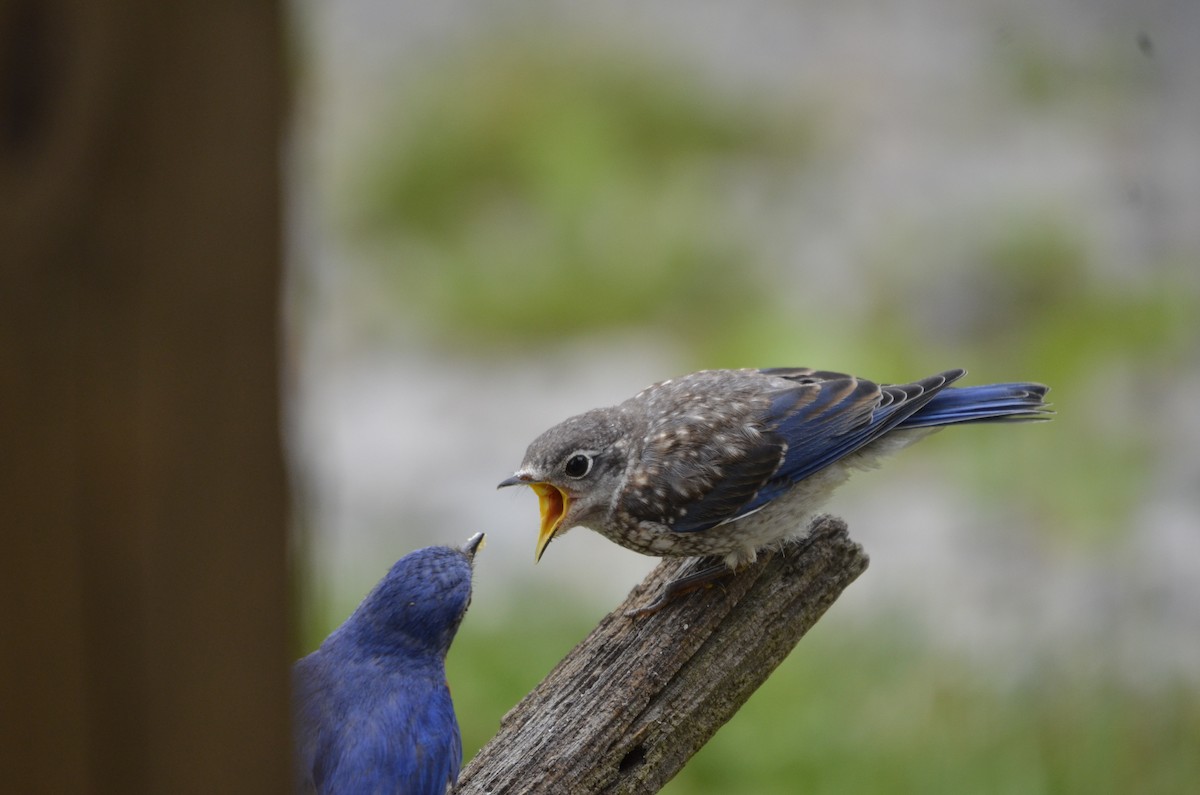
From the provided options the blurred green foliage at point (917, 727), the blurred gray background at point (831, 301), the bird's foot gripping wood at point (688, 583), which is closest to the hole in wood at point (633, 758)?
the bird's foot gripping wood at point (688, 583)

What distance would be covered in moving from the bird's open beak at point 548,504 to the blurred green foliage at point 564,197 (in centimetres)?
356

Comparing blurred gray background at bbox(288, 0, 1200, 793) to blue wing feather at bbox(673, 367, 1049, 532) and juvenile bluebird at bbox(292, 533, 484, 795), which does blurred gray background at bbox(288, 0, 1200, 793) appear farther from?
blue wing feather at bbox(673, 367, 1049, 532)

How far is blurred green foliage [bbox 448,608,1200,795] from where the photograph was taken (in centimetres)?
441

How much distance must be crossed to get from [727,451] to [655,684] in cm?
84

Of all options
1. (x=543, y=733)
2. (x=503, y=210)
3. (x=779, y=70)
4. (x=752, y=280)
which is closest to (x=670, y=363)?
(x=752, y=280)

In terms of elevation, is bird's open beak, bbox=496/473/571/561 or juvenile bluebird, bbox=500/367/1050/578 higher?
juvenile bluebird, bbox=500/367/1050/578

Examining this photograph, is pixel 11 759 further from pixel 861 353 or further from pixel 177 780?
pixel 861 353

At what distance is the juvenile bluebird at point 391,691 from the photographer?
8.36 feet

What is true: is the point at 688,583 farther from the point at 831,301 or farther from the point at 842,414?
the point at 831,301

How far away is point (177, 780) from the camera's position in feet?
2.99

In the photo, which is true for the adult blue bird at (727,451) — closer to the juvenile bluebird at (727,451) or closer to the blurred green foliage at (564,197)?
the juvenile bluebird at (727,451)

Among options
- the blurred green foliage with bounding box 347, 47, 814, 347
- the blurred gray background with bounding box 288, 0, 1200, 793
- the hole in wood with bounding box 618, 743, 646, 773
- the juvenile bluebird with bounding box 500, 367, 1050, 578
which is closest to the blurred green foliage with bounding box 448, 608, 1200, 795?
the blurred gray background with bounding box 288, 0, 1200, 793

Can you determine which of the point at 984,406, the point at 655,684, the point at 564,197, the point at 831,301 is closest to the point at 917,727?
the point at 984,406

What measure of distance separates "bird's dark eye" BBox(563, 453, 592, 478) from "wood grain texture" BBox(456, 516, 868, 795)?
46cm
